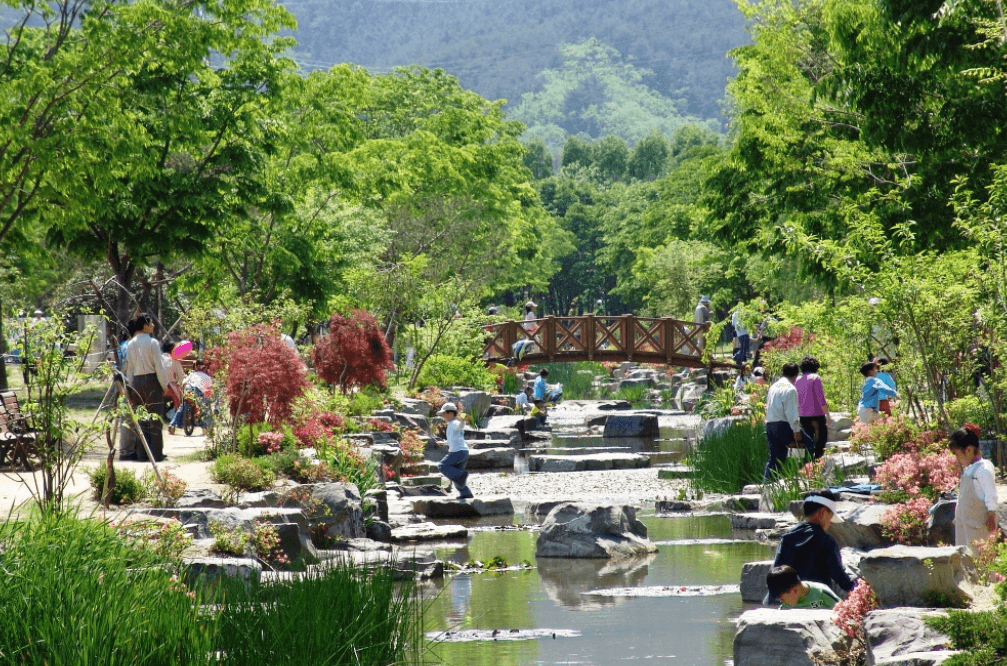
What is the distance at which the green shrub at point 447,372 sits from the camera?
29.4 metres

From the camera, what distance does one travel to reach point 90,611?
5180mm

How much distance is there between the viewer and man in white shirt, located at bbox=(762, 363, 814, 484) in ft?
46.2

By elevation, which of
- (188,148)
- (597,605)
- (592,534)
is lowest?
(597,605)

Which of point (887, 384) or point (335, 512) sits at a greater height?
point (887, 384)

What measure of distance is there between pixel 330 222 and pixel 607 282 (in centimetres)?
6059

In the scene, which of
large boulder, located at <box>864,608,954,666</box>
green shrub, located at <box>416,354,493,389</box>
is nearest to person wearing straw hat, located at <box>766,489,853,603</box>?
large boulder, located at <box>864,608,954,666</box>

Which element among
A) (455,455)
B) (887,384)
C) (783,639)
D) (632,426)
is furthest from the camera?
(632,426)

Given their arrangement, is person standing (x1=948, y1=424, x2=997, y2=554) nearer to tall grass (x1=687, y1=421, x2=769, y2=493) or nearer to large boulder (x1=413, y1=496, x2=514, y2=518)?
tall grass (x1=687, y1=421, x2=769, y2=493)

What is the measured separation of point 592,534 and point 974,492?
186 inches

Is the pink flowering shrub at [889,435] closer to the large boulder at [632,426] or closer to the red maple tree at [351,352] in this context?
the red maple tree at [351,352]

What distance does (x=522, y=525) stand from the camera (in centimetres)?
1433

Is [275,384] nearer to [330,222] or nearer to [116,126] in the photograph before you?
[116,126]

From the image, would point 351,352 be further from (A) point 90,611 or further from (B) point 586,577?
(A) point 90,611

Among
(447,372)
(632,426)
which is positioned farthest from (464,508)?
(447,372)
